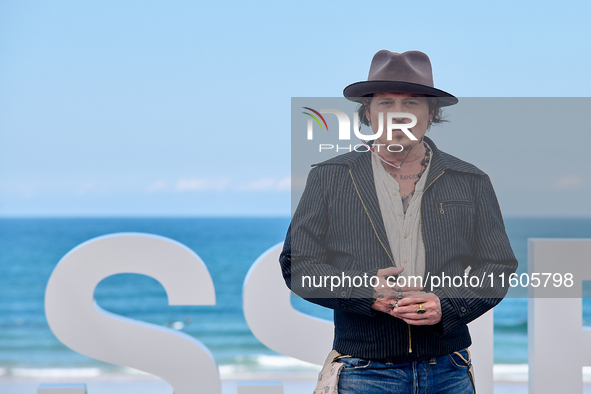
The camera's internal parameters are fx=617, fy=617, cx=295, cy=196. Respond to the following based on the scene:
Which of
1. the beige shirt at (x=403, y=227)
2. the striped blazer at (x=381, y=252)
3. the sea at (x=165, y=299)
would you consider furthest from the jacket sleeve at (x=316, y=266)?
the sea at (x=165, y=299)

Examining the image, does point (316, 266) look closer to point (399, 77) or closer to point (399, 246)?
point (399, 246)

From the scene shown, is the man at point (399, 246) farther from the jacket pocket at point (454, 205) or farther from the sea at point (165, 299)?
the sea at point (165, 299)

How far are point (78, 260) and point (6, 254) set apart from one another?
787 inches

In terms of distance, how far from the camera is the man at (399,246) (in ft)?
5.24

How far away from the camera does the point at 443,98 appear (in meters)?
1.88

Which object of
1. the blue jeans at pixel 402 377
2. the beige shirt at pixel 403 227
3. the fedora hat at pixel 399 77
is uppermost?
the fedora hat at pixel 399 77

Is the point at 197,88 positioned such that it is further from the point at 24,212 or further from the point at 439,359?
the point at 439,359

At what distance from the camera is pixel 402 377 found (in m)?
1.60

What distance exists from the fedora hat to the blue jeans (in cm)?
75

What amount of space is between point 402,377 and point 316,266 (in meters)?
0.36

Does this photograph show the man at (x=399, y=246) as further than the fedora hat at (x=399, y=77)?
No

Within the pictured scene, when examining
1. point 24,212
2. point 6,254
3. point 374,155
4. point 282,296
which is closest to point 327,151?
point 374,155

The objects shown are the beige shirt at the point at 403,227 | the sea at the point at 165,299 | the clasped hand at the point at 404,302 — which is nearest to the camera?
the clasped hand at the point at 404,302

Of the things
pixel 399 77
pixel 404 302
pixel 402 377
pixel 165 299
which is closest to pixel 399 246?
pixel 404 302
